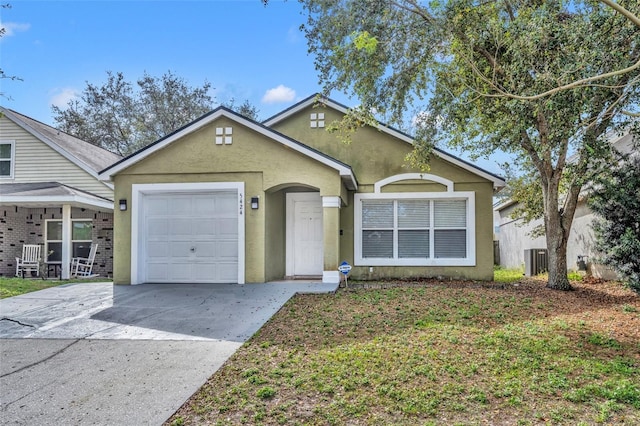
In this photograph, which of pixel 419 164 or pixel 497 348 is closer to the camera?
pixel 497 348

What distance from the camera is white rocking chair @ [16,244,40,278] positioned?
14109 millimetres

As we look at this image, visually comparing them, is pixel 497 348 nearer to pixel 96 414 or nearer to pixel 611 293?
pixel 96 414

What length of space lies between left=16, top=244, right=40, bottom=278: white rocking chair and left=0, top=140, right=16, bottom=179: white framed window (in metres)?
3.01

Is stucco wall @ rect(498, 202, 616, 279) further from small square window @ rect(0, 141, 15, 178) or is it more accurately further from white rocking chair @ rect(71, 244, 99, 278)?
small square window @ rect(0, 141, 15, 178)

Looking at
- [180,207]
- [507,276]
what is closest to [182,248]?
[180,207]

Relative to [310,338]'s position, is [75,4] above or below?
above

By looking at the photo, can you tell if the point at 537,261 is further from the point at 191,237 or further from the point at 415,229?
the point at 191,237

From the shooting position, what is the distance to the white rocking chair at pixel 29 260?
46.3ft

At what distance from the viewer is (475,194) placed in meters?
11.8

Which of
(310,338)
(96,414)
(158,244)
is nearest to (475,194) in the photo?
(310,338)

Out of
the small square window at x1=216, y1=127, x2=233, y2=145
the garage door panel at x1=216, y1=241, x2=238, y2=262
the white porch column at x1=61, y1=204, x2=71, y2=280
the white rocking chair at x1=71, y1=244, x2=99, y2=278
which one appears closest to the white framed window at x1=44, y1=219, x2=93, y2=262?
the white rocking chair at x1=71, y1=244, x2=99, y2=278

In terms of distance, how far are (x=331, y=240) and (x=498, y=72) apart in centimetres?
532

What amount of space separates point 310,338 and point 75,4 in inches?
468

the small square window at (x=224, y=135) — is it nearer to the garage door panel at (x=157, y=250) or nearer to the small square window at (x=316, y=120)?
the garage door panel at (x=157, y=250)
